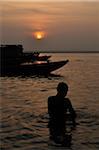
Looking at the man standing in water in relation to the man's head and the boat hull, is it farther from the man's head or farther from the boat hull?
the boat hull

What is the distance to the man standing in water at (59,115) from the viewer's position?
10385 mm

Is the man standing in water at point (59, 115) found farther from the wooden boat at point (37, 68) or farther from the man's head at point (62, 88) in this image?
the wooden boat at point (37, 68)

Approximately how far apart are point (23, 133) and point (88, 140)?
192 centimetres

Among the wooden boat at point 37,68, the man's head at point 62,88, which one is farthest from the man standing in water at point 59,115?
the wooden boat at point 37,68

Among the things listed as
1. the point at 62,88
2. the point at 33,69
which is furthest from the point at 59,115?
the point at 33,69

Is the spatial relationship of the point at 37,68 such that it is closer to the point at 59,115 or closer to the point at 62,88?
the point at 59,115

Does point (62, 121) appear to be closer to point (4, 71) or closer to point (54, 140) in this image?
point (54, 140)

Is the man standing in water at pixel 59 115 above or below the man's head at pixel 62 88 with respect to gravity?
below

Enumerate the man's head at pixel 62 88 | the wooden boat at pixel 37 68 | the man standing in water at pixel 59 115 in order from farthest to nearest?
the wooden boat at pixel 37 68, the man standing in water at pixel 59 115, the man's head at pixel 62 88

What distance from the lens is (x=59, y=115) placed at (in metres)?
11.0

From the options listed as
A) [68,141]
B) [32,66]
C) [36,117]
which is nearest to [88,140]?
[68,141]

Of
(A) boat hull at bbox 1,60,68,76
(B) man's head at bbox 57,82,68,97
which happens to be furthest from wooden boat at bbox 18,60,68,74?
(B) man's head at bbox 57,82,68,97

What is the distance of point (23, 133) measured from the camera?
11523 millimetres

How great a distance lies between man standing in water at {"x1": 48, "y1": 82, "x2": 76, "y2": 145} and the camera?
10385 millimetres
